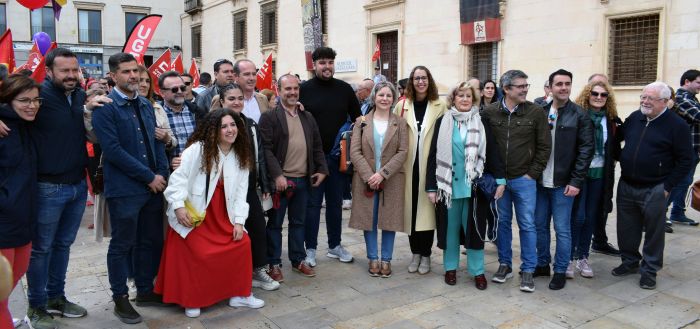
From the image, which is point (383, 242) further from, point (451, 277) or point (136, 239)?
point (136, 239)

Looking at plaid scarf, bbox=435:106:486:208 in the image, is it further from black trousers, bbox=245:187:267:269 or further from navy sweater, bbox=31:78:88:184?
navy sweater, bbox=31:78:88:184

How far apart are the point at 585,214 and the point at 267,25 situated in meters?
22.9

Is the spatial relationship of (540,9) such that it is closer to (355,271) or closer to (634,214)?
(634,214)

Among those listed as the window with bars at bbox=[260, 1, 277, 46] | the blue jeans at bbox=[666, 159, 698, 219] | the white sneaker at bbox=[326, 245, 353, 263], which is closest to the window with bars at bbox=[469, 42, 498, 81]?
the blue jeans at bbox=[666, 159, 698, 219]

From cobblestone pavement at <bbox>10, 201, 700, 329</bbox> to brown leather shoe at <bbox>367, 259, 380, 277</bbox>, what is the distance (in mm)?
75

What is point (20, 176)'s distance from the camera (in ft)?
10.3

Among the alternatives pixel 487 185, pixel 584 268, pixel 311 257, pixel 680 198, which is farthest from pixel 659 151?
pixel 311 257

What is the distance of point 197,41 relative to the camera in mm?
33906

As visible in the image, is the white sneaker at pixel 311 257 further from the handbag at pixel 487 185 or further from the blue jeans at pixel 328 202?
the handbag at pixel 487 185

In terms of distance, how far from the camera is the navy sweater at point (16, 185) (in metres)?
3.01

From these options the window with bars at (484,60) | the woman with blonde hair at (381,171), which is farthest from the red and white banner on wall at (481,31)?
the woman with blonde hair at (381,171)

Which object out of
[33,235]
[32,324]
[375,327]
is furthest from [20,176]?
[375,327]

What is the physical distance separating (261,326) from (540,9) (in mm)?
12067

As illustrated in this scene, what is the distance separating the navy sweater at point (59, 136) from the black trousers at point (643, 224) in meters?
4.51
